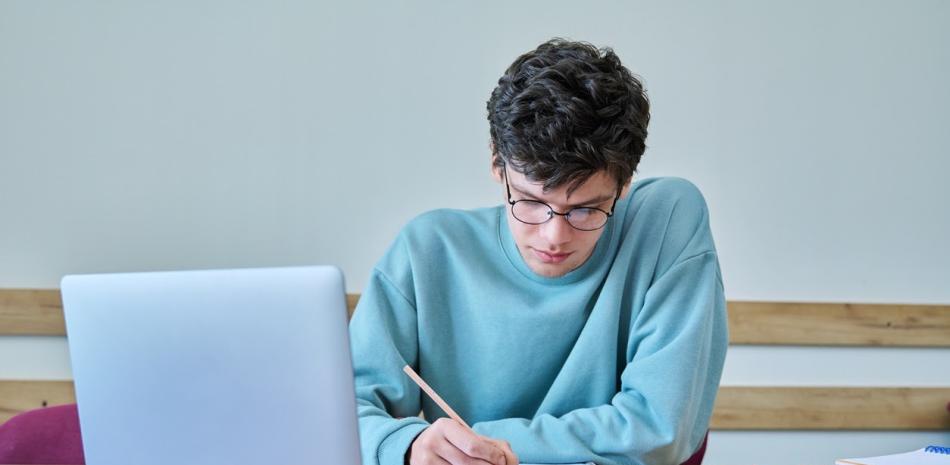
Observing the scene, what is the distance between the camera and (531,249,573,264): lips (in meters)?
1.42

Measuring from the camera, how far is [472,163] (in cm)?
261

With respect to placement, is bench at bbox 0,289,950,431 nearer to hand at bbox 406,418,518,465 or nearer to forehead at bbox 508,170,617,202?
forehead at bbox 508,170,617,202

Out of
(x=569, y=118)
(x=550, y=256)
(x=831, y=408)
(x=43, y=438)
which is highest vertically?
(x=569, y=118)

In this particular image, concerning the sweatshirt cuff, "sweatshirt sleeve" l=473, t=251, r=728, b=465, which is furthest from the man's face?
the sweatshirt cuff

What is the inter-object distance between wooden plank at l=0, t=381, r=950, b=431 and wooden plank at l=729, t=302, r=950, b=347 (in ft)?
0.47

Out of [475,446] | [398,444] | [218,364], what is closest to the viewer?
[218,364]

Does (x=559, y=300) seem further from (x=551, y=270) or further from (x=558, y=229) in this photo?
(x=558, y=229)

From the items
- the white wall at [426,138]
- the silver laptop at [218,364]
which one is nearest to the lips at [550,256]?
the silver laptop at [218,364]

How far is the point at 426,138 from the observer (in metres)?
2.58

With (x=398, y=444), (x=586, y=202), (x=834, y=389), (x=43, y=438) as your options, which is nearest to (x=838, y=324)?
(x=834, y=389)

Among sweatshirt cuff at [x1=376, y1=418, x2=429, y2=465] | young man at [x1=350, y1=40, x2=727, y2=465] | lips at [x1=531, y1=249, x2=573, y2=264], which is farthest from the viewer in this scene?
lips at [x1=531, y1=249, x2=573, y2=264]

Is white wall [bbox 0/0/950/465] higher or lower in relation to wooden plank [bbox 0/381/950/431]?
higher

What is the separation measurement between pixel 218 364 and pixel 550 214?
0.63m

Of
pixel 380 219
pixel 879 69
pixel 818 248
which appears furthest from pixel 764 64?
pixel 380 219
